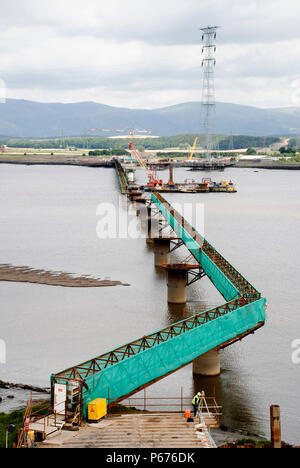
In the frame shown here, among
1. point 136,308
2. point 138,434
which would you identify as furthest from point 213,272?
point 138,434

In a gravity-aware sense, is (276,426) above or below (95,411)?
above

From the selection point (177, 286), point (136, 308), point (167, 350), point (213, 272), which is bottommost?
point (136, 308)

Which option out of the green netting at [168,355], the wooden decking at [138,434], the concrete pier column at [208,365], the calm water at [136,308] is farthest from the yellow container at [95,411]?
the concrete pier column at [208,365]

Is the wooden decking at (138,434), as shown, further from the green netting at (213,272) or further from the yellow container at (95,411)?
Answer: the green netting at (213,272)

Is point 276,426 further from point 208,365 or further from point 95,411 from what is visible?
point 208,365

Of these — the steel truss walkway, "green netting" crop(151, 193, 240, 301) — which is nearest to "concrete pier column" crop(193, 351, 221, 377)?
the steel truss walkway

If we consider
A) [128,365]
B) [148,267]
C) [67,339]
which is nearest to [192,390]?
[128,365]
